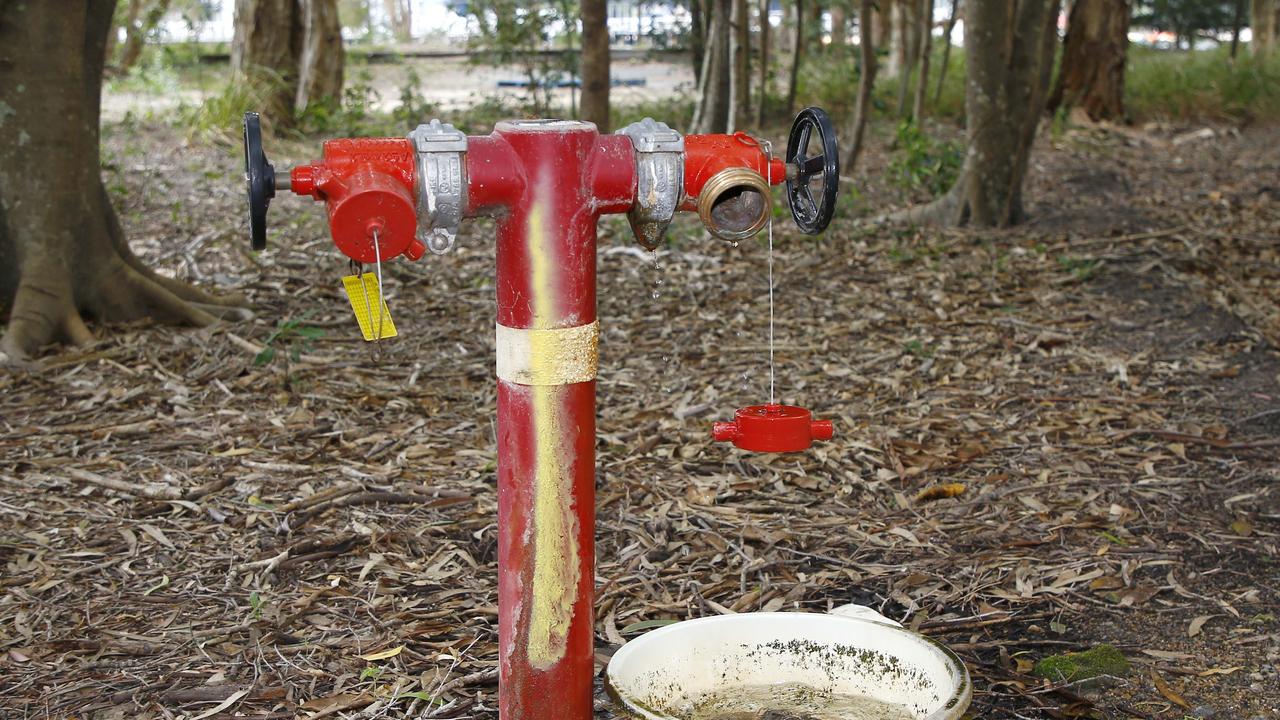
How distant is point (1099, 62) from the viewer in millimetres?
11711

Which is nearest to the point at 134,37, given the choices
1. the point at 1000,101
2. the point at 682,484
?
the point at 1000,101

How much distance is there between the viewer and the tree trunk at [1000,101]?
6590 millimetres

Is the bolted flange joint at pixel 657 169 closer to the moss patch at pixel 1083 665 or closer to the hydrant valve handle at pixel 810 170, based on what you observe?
the hydrant valve handle at pixel 810 170

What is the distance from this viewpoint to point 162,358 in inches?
175

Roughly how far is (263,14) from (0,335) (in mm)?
6973

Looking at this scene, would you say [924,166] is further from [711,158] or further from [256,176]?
[256,176]

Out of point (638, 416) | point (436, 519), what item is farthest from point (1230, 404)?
point (436, 519)

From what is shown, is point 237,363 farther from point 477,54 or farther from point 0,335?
point 477,54

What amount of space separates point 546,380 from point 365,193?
0.40 metres

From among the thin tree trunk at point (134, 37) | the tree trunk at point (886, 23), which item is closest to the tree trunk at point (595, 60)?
the tree trunk at point (886, 23)

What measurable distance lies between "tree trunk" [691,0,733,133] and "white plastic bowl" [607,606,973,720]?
21.3 feet

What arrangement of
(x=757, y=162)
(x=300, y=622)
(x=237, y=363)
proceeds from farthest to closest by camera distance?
(x=237, y=363) → (x=300, y=622) → (x=757, y=162)

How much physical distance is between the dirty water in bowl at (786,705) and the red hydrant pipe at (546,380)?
0.39 meters

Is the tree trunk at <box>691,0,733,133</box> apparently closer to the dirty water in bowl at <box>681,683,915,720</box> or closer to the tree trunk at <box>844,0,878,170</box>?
the tree trunk at <box>844,0,878,170</box>
